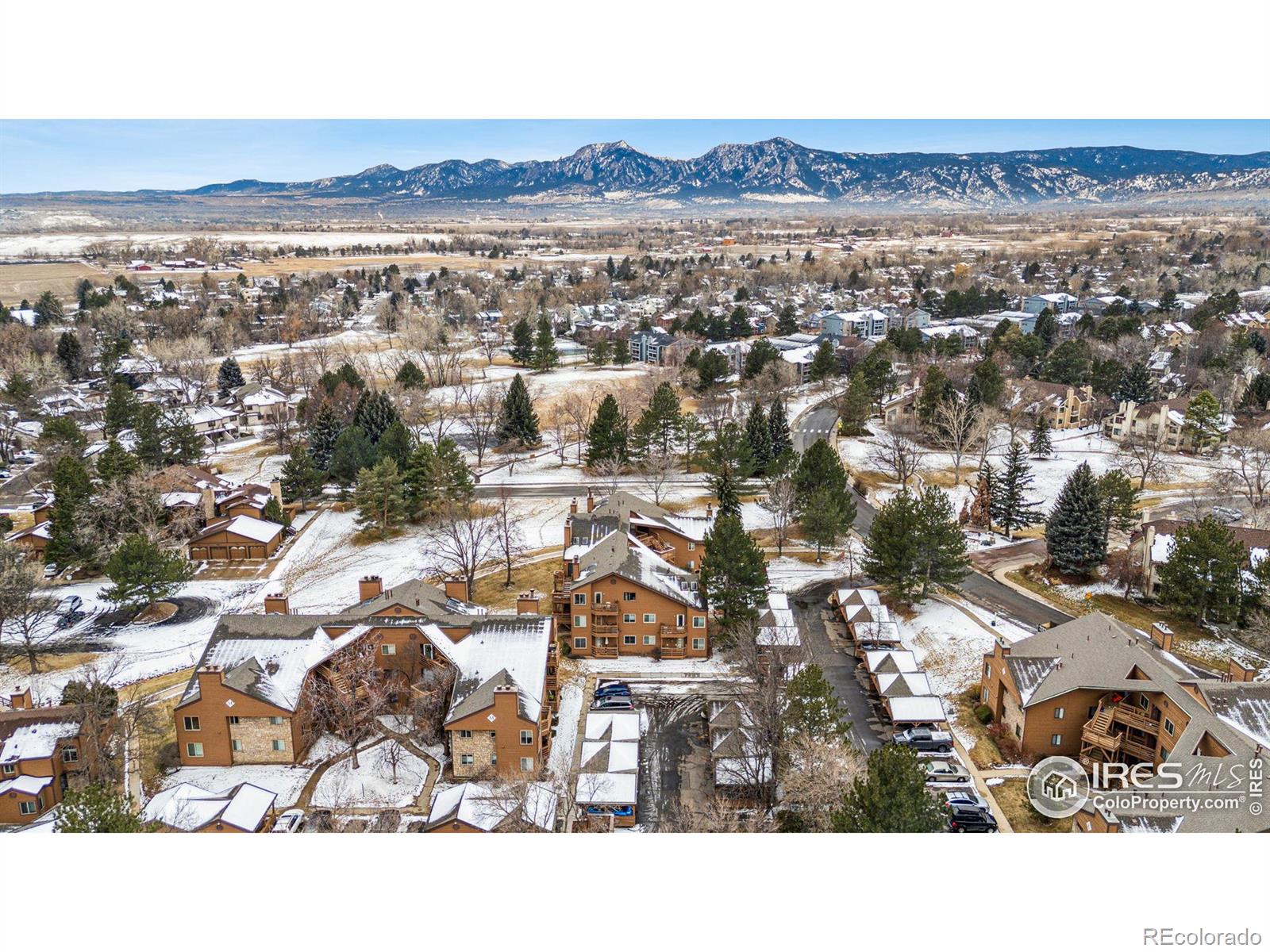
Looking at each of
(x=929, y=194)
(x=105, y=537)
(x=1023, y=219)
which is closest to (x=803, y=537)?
(x=105, y=537)

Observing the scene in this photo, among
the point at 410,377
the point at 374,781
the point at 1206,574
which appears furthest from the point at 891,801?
the point at 410,377

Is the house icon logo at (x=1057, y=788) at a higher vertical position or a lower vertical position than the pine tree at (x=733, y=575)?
lower

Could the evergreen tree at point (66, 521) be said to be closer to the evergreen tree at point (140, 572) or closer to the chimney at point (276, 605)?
the evergreen tree at point (140, 572)

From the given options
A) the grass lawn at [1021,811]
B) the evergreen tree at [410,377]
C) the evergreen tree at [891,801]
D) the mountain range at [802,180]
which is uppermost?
the mountain range at [802,180]

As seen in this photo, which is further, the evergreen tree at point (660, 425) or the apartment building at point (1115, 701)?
the evergreen tree at point (660, 425)

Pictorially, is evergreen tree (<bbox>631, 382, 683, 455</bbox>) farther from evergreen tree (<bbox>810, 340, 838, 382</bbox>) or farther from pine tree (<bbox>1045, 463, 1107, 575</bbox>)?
pine tree (<bbox>1045, 463, 1107, 575</bbox>)

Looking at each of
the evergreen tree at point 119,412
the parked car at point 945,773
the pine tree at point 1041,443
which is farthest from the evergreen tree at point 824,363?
the evergreen tree at point 119,412
